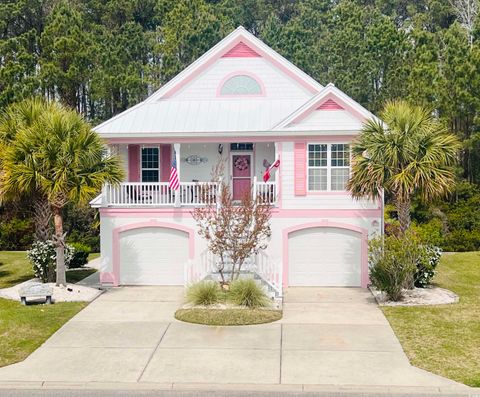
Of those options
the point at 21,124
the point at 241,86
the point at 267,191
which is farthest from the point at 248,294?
the point at 241,86

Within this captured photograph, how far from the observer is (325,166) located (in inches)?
948

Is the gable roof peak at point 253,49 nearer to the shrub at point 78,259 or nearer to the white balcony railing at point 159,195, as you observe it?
the white balcony railing at point 159,195

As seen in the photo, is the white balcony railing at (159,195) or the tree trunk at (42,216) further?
the white balcony railing at (159,195)

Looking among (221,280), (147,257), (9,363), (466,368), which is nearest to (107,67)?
(147,257)

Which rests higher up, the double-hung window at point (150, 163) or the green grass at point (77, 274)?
the double-hung window at point (150, 163)

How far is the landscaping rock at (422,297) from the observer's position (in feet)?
67.5

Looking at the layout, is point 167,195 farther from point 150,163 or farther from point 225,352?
point 225,352

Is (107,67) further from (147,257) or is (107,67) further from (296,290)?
(296,290)

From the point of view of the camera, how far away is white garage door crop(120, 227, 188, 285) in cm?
2448

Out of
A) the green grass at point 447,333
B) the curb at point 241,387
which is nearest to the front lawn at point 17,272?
the curb at point 241,387

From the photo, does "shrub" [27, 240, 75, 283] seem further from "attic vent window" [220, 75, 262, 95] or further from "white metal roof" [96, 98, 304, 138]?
"attic vent window" [220, 75, 262, 95]

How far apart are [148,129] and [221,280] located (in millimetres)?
6437

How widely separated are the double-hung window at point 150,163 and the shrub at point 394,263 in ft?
32.3

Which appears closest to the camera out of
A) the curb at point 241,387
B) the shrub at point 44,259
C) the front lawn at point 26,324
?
the curb at point 241,387
